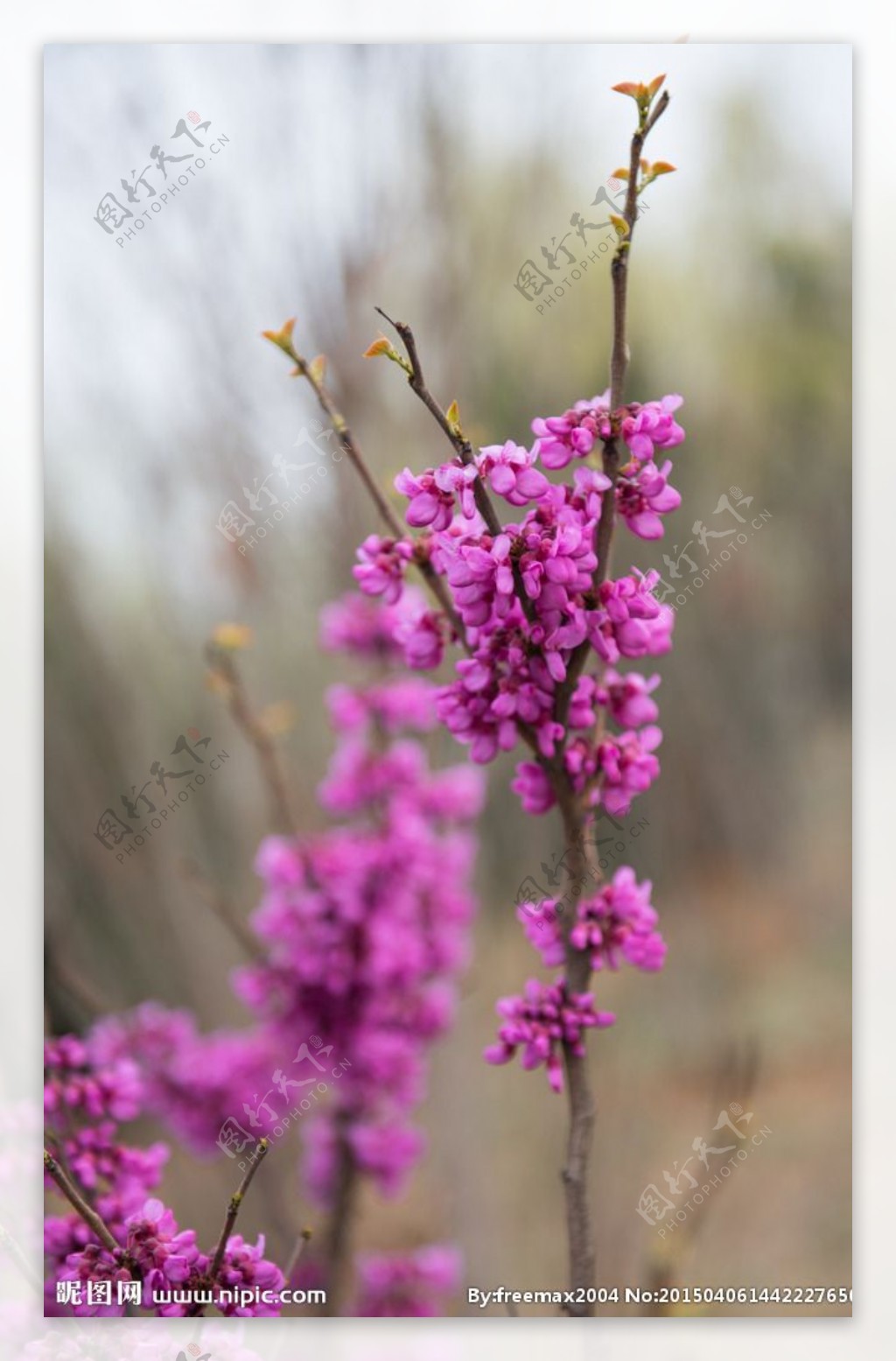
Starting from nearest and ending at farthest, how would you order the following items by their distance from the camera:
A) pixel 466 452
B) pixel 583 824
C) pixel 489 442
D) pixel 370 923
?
pixel 466 452, pixel 583 824, pixel 370 923, pixel 489 442

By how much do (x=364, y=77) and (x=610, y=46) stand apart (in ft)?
1.28

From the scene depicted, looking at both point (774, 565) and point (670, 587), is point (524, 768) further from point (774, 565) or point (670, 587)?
point (774, 565)

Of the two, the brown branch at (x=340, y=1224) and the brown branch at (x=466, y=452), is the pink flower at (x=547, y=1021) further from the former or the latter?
the brown branch at (x=340, y=1224)

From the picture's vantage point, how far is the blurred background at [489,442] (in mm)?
1638

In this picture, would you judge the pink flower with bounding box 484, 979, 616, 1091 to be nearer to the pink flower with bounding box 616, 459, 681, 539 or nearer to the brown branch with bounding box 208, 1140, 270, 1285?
the brown branch with bounding box 208, 1140, 270, 1285

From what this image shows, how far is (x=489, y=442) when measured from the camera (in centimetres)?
176

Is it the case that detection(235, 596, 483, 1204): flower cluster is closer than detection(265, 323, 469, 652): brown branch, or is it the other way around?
detection(265, 323, 469, 652): brown branch

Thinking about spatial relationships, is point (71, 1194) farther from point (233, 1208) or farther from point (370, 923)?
point (370, 923)

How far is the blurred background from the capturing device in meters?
1.64

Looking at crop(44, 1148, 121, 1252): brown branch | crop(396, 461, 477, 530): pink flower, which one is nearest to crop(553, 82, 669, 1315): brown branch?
crop(396, 461, 477, 530): pink flower

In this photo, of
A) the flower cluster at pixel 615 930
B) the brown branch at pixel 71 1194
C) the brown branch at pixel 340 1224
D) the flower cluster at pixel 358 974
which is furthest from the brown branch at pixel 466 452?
the brown branch at pixel 340 1224

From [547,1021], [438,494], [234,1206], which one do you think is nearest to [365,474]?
[438,494]

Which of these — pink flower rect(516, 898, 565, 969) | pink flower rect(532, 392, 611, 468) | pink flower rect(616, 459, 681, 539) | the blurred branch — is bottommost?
the blurred branch

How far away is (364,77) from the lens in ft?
5.54
